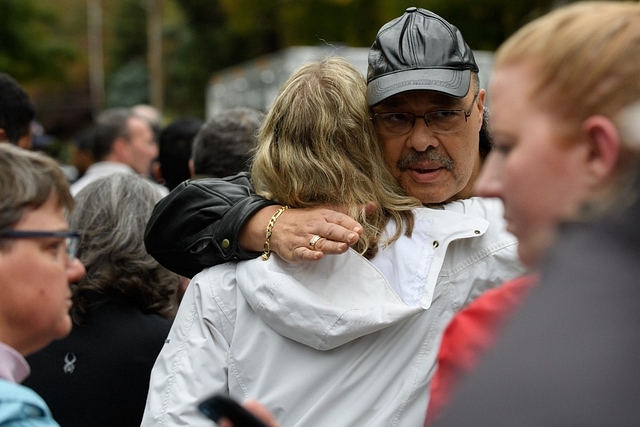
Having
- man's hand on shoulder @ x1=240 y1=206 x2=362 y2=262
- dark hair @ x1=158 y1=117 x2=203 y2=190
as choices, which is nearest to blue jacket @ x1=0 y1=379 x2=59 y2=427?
man's hand on shoulder @ x1=240 y1=206 x2=362 y2=262

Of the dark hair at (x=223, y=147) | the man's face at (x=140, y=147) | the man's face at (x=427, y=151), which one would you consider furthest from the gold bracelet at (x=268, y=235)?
the man's face at (x=140, y=147)

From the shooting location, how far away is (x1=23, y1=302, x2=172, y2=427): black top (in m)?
2.92

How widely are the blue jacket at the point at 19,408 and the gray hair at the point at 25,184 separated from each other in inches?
12.3

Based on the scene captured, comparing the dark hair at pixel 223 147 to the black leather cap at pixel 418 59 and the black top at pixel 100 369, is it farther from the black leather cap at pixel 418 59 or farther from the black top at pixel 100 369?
the black leather cap at pixel 418 59

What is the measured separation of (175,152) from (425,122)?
2.87m

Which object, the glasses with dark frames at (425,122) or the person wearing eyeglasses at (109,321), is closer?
the glasses with dark frames at (425,122)

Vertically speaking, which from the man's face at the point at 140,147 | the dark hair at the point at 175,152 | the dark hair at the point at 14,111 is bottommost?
the man's face at the point at 140,147

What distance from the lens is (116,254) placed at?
3.11 m

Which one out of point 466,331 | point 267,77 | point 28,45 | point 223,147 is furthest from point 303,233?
point 28,45

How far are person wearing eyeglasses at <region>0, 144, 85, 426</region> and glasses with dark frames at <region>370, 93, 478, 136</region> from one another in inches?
40.9

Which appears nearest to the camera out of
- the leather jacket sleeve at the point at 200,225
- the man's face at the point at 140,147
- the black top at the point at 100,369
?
the leather jacket sleeve at the point at 200,225

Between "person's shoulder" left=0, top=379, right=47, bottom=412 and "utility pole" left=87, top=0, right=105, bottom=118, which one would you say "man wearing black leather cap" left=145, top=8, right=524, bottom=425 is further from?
"utility pole" left=87, top=0, right=105, bottom=118

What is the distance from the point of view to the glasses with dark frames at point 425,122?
2.53m

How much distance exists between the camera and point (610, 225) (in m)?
1.06
